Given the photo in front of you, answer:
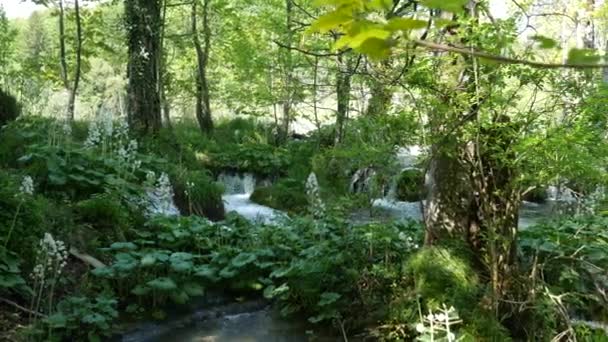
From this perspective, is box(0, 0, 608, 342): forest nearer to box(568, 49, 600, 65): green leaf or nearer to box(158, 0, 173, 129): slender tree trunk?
box(568, 49, 600, 65): green leaf

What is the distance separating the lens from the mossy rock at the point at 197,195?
26.0 ft

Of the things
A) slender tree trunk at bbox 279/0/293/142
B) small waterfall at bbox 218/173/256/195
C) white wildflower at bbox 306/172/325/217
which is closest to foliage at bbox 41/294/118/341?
white wildflower at bbox 306/172/325/217

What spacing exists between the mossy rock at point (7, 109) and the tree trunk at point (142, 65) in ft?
5.32

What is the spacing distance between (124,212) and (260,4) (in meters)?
9.22

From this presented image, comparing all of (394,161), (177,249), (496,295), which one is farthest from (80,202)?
(496,295)

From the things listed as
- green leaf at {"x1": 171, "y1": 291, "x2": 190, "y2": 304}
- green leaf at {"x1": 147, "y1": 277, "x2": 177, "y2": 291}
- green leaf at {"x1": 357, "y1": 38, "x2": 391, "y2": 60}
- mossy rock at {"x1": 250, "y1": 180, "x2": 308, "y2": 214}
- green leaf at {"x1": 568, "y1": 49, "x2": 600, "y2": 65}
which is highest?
green leaf at {"x1": 357, "y1": 38, "x2": 391, "y2": 60}

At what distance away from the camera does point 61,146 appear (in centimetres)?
626

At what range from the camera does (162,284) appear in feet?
14.5

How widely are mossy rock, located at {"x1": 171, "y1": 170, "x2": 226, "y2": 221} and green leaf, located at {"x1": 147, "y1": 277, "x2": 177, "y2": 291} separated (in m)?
3.15

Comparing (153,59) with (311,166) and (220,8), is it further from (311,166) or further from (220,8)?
(220,8)

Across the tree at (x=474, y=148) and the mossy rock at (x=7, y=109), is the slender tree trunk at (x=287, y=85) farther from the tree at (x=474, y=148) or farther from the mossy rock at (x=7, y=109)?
the tree at (x=474, y=148)

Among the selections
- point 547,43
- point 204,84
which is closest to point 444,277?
point 547,43

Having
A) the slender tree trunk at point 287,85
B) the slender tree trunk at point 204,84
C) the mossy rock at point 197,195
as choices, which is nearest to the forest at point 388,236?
the mossy rock at point 197,195

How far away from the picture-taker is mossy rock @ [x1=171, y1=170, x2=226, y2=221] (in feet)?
26.0
